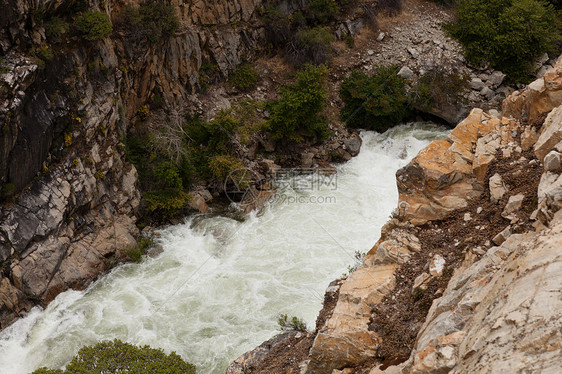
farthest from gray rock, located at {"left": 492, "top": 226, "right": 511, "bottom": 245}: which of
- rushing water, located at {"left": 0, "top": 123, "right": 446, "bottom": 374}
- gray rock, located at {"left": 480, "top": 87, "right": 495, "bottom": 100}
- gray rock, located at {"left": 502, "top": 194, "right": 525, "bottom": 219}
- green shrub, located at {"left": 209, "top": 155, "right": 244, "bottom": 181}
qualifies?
gray rock, located at {"left": 480, "top": 87, "right": 495, "bottom": 100}

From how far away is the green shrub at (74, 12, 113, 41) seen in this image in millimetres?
15914

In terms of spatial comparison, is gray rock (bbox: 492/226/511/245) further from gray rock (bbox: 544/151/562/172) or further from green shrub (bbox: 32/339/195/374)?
green shrub (bbox: 32/339/195/374)

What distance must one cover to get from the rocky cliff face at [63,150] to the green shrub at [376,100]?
33.4 ft

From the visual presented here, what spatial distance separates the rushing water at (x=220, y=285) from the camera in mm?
13711

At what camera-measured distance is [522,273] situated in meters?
5.20

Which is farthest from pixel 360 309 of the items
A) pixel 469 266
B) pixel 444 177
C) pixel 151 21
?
pixel 151 21

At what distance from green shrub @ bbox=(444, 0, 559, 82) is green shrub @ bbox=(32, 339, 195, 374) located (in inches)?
888

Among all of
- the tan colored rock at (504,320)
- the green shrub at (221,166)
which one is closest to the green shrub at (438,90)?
the green shrub at (221,166)

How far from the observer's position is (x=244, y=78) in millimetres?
24469

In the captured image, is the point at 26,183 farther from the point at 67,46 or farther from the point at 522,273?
the point at 522,273

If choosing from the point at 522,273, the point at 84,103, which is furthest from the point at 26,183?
the point at 522,273

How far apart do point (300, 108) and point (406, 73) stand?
764cm

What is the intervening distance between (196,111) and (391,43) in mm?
13016

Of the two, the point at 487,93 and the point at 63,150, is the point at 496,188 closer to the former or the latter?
the point at 63,150
